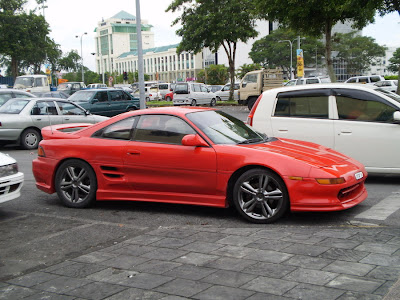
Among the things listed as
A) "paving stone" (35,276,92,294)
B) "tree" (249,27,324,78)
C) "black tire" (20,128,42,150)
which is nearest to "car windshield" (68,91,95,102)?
"black tire" (20,128,42,150)

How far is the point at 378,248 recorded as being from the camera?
4.72m

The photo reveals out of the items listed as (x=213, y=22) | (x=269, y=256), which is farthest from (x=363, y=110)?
(x=213, y=22)

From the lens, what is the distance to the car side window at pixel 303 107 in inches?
343

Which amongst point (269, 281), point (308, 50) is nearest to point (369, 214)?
point (269, 281)

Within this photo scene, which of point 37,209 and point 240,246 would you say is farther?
point 37,209

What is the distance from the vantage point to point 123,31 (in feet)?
581

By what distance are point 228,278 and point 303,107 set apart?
5376mm

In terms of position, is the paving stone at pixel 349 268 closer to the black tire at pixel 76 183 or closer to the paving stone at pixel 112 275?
the paving stone at pixel 112 275

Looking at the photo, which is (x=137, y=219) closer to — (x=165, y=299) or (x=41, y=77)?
(x=165, y=299)

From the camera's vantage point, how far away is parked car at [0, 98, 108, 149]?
1453 centimetres

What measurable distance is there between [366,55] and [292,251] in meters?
86.1

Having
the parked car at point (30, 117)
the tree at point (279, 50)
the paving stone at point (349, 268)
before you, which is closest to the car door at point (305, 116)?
the paving stone at point (349, 268)

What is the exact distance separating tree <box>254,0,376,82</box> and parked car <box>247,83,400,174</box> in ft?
50.4

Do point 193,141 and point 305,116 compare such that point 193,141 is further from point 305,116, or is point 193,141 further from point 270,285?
point 305,116
